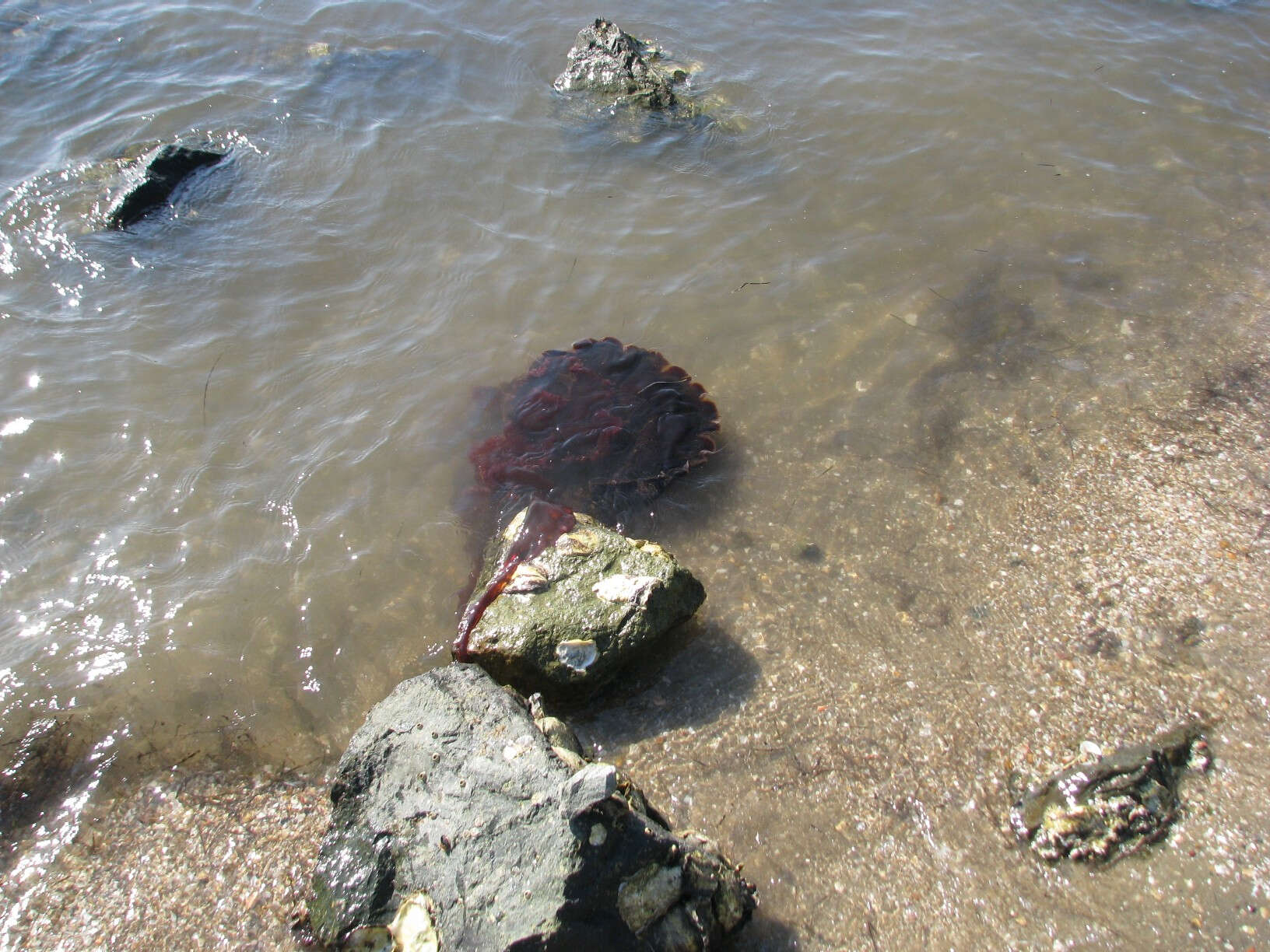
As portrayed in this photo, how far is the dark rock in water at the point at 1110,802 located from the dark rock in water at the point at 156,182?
9.33 meters

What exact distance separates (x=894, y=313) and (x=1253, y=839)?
456cm

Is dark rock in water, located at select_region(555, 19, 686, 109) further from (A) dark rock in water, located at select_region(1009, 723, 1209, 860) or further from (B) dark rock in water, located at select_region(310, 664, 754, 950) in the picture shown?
(A) dark rock in water, located at select_region(1009, 723, 1209, 860)

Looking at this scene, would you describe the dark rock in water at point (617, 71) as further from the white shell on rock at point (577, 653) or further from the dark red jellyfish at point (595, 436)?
the white shell on rock at point (577, 653)

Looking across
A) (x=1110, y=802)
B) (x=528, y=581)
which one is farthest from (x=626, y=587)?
(x=1110, y=802)

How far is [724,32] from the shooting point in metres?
10.9

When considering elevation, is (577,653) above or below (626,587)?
below

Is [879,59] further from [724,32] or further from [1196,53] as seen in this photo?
[1196,53]

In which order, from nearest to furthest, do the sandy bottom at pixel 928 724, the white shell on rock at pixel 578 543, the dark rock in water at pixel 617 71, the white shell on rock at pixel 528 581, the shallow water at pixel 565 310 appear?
1. the sandy bottom at pixel 928 724
2. the white shell on rock at pixel 528 581
3. the white shell on rock at pixel 578 543
4. the shallow water at pixel 565 310
5. the dark rock in water at pixel 617 71

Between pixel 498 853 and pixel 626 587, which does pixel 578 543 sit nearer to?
pixel 626 587

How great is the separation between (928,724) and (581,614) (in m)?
1.97

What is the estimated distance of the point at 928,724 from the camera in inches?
170

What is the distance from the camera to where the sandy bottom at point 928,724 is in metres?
3.62

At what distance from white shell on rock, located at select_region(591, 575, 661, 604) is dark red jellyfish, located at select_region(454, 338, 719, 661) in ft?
3.00

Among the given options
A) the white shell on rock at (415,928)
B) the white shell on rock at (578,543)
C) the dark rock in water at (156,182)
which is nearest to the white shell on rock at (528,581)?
the white shell on rock at (578,543)
